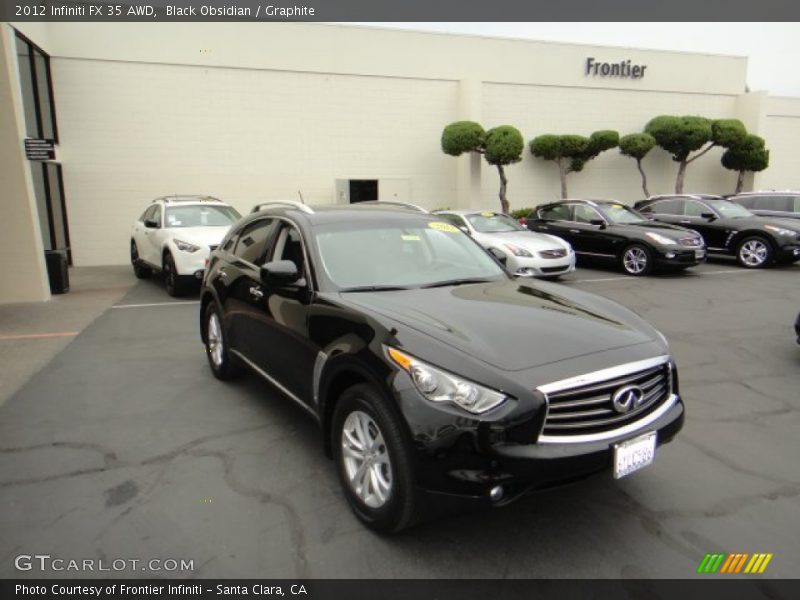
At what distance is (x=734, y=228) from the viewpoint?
12500 millimetres

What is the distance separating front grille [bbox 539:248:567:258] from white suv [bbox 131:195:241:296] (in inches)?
224

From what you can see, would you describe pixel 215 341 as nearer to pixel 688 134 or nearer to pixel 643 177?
pixel 643 177

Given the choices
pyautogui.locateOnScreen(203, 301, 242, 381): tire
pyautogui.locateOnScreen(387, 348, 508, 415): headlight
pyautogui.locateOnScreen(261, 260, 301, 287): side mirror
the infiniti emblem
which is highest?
pyautogui.locateOnScreen(261, 260, 301, 287): side mirror

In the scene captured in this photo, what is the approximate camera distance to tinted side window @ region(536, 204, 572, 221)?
507 inches

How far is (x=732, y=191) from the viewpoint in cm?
2084

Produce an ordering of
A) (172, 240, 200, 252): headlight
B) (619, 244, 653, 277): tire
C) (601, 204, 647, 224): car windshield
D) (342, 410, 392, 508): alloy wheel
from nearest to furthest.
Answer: (342, 410, 392, 508): alloy wheel, (172, 240, 200, 252): headlight, (619, 244, 653, 277): tire, (601, 204, 647, 224): car windshield

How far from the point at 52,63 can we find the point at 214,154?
4.40m

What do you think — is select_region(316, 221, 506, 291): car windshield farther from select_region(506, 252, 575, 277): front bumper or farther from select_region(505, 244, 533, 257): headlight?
select_region(505, 244, 533, 257): headlight

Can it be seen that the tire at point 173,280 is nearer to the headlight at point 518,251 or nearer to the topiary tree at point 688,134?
the headlight at point 518,251

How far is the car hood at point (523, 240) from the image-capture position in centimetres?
1027

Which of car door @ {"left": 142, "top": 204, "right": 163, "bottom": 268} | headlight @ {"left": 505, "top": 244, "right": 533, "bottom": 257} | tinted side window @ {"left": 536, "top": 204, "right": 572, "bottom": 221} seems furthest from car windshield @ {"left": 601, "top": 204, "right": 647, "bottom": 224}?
car door @ {"left": 142, "top": 204, "right": 163, "bottom": 268}

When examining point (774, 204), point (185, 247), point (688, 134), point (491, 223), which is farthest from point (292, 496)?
point (688, 134)

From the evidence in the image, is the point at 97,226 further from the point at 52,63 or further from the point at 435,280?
the point at 435,280

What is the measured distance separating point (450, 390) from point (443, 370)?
4.0 inches
